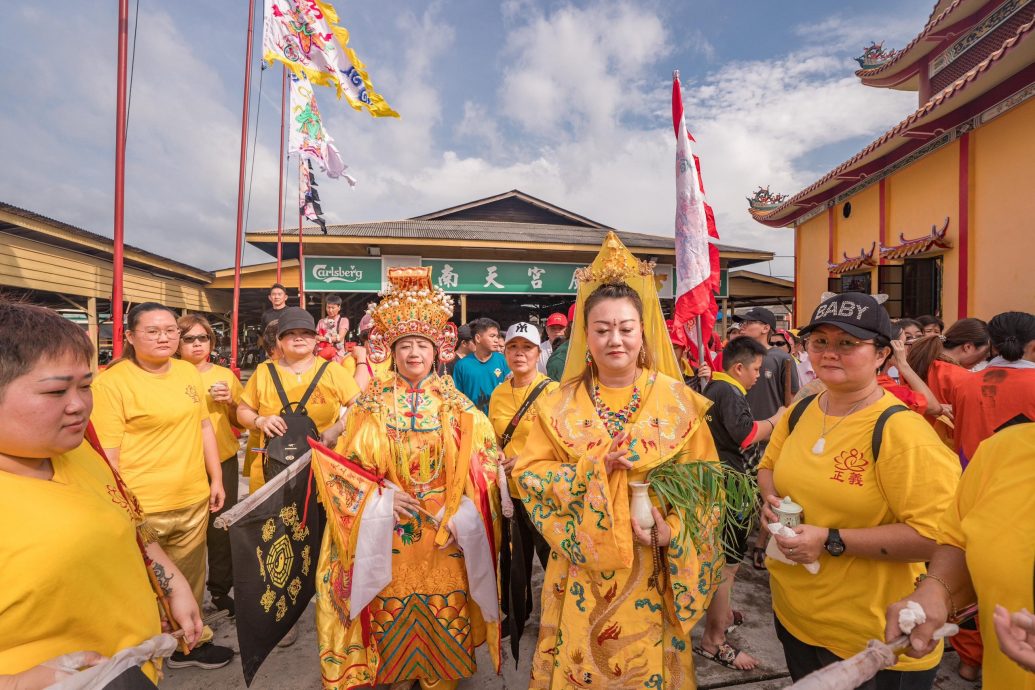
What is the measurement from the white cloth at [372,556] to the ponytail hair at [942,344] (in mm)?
3996

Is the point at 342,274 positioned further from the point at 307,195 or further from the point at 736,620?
the point at 736,620

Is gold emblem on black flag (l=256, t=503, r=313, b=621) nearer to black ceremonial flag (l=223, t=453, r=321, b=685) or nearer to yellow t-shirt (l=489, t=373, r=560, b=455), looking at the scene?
black ceremonial flag (l=223, t=453, r=321, b=685)

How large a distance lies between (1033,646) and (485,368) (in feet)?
13.2

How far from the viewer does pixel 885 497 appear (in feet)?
4.94

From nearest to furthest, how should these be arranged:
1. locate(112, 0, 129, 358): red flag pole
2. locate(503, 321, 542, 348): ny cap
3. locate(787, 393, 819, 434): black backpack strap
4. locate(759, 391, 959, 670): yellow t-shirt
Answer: locate(759, 391, 959, 670): yellow t-shirt < locate(787, 393, 819, 434): black backpack strap < locate(503, 321, 542, 348): ny cap < locate(112, 0, 129, 358): red flag pole

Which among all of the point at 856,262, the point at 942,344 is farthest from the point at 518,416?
the point at 856,262

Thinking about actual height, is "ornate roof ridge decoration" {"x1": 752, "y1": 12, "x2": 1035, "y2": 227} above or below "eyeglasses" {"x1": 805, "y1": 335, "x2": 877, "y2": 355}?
above

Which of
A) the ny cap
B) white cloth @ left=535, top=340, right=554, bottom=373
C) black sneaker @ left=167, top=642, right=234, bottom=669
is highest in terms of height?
the ny cap

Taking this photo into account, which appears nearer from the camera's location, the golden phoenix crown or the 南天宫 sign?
the golden phoenix crown

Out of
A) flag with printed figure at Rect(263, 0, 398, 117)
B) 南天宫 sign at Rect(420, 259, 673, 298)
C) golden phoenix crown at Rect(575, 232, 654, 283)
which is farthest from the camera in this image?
南天宫 sign at Rect(420, 259, 673, 298)

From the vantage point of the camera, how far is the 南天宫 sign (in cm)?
1229

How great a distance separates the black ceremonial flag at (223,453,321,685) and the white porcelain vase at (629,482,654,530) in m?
1.75

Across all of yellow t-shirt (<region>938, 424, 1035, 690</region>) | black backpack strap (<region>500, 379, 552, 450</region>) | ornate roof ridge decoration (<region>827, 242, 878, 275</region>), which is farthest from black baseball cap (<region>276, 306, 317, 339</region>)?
ornate roof ridge decoration (<region>827, 242, 878, 275</region>)

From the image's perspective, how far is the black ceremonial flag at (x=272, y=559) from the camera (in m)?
2.17
